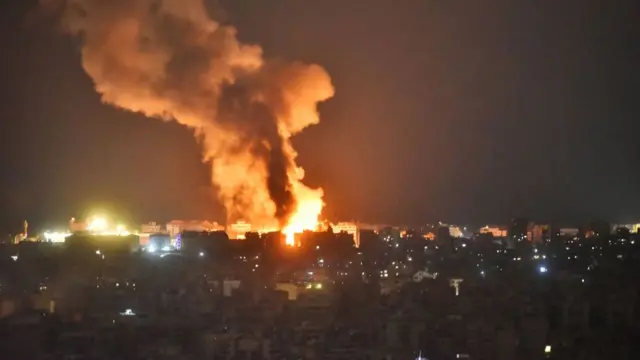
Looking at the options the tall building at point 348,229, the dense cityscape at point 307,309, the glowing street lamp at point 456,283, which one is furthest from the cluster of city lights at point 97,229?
the glowing street lamp at point 456,283

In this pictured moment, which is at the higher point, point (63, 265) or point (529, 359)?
point (63, 265)

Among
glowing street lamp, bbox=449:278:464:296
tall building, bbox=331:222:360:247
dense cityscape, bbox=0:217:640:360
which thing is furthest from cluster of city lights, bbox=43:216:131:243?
glowing street lamp, bbox=449:278:464:296

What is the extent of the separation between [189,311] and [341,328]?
207 centimetres

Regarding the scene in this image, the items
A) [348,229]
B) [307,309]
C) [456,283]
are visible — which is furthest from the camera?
[348,229]

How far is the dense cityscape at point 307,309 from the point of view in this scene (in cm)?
1019

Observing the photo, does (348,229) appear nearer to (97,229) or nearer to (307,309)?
(97,229)

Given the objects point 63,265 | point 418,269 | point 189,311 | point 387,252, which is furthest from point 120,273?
point 387,252

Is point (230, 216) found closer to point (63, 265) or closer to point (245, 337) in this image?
point (63, 265)

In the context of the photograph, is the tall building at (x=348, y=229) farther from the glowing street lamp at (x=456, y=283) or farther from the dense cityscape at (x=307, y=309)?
the glowing street lamp at (x=456, y=283)

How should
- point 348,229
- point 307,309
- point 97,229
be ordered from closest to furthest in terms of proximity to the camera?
point 307,309
point 97,229
point 348,229

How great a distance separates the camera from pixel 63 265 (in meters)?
16.2

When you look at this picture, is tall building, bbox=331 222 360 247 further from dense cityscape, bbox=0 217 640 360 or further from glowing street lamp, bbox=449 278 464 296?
glowing street lamp, bbox=449 278 464 296

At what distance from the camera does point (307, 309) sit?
39.3 ft

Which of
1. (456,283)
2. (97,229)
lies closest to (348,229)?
(97,229)
